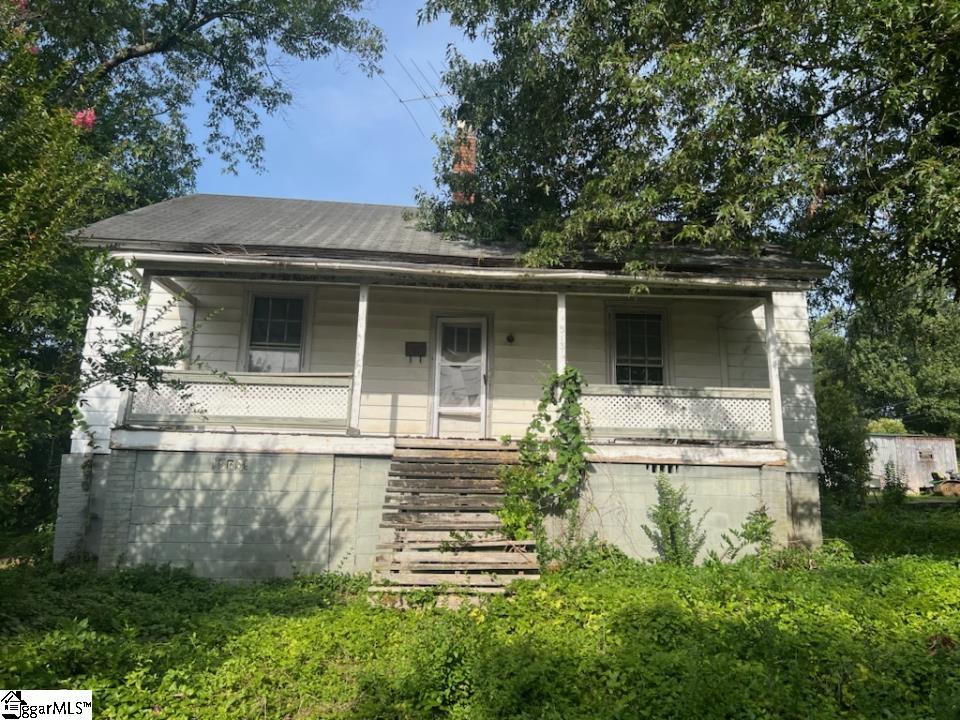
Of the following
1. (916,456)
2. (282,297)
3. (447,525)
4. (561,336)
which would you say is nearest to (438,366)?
(561,336)

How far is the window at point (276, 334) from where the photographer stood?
1043 centimetres

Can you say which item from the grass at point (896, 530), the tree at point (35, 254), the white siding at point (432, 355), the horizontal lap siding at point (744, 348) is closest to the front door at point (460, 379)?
the white siding at point (432, 355)

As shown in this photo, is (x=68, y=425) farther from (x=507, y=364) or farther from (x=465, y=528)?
(x=507, y=364)

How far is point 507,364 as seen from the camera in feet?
35.4

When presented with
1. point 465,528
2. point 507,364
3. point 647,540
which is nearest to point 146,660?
point 465,528

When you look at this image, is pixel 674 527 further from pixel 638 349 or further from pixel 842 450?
pixel 842 450

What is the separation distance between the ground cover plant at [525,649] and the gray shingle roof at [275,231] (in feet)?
16.1

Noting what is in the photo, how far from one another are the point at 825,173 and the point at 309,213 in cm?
972

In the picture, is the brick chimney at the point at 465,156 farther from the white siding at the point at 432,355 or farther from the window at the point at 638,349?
the window at the point at 638,349

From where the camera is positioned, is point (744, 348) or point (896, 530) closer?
point (744, 348)

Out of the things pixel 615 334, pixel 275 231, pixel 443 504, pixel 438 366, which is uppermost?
pixel 275 231

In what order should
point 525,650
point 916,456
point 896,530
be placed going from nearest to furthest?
point 525,650
point 896,530
point 916,456

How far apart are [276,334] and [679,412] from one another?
22.6 ft

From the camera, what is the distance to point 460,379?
1072 centimetres
